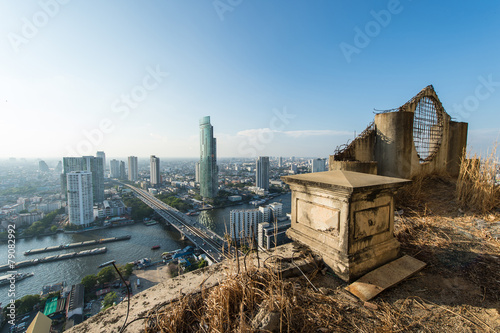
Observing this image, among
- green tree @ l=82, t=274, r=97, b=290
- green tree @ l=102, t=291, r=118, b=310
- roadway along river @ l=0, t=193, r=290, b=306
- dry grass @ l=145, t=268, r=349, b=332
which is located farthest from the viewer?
roadway along river @ l=0, t=193, r=290, b=306

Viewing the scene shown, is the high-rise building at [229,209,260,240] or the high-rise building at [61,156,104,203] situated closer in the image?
the high-rise building at [229,209,260,240]

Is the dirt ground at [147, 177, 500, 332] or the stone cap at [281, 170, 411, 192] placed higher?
the stone cap at [281, 170, 411, 192]

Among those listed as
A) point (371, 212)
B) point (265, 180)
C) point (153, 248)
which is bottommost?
point (153, 248)

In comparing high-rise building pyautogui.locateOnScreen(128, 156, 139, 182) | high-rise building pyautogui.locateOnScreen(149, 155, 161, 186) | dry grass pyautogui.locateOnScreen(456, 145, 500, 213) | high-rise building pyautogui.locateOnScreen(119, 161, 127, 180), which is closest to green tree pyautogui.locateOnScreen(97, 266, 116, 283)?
dry grass pyautogui.locateOnScreen(456, 145, 500, 213)

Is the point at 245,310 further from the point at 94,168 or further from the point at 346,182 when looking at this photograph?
the point at 94,168

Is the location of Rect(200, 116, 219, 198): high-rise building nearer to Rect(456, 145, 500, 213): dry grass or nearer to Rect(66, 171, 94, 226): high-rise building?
Rect(66, 171, 94, 226): high-rise building

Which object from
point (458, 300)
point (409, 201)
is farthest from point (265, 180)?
point (458, 300)

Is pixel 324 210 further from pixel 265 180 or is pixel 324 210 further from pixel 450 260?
pixel 265 180

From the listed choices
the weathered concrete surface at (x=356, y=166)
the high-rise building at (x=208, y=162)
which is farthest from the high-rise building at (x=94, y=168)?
the weathered concrete surface at (x=356, y=166)
